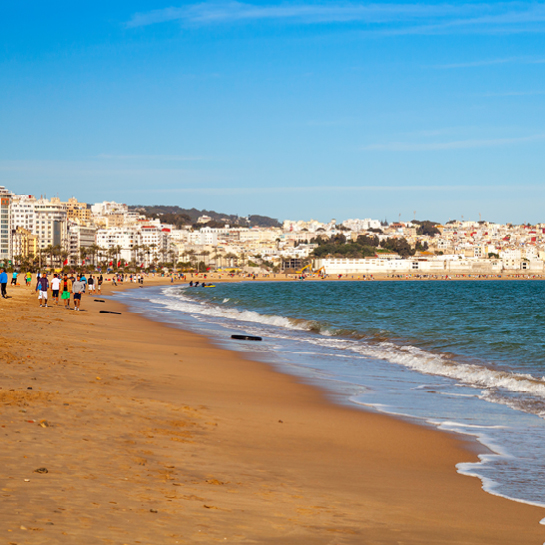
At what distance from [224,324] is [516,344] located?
466 inches

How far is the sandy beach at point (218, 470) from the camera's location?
444cm

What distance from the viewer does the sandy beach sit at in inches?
175

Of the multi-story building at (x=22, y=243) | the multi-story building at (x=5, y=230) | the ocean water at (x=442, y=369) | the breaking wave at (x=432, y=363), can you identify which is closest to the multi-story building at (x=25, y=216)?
the multi-story building at (x=22, y=243)

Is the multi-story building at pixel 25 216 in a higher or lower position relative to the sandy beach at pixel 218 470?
higher

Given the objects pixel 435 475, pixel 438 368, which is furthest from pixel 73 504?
pixel 438 368

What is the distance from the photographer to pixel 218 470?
590 cm

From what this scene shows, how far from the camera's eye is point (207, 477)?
5621 millimetres

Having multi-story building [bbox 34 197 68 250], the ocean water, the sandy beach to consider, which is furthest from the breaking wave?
multi-story building [bbox 34 197 68 250]

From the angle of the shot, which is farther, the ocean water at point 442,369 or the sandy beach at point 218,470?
the ocean water at point 442,369

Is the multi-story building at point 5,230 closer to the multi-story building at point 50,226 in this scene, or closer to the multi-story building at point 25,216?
the multi-story building at point 25,216

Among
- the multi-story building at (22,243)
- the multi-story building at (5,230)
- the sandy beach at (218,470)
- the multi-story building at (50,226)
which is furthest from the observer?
the multi-story building at (50,226)

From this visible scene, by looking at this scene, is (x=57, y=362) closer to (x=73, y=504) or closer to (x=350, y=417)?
(x=350, y=417)

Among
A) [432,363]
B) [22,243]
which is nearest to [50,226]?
[22,243]

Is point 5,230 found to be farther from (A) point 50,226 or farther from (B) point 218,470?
(B) point 218,470
